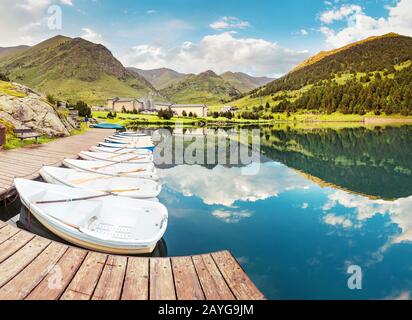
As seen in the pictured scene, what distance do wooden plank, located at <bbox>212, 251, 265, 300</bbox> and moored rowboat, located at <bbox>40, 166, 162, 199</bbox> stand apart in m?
6.10

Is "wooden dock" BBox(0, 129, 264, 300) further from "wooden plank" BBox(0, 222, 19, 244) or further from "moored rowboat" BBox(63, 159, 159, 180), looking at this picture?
"moored rowboat" BBox(63, 159, 159, 180)

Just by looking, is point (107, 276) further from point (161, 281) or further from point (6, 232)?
point (6, 232)

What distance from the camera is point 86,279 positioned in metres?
5.73

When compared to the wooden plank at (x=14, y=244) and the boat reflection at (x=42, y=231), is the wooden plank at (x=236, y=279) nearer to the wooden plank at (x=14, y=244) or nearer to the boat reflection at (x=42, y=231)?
the boat reflection at (x=42, y=231)

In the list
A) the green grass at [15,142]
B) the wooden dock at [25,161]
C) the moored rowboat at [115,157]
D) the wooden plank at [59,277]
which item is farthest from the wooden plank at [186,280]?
the green grass at [15,142]

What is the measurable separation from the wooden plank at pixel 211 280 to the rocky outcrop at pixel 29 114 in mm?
28625

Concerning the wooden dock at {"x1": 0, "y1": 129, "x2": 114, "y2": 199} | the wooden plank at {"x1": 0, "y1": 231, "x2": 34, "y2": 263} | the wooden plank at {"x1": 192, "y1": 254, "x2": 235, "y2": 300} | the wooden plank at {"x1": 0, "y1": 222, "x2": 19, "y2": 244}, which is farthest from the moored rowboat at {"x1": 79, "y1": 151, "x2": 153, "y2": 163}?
the wooden plank at {"x1": 192, "y1": 254, "x2": 235, "y2": 300}

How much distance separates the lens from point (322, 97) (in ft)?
627

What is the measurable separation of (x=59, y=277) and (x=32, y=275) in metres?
0.62

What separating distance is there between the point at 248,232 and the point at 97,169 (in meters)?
9.88

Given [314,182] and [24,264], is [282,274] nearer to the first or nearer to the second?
[24,264]

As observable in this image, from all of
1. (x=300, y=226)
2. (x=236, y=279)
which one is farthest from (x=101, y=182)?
(x=300, y=226)

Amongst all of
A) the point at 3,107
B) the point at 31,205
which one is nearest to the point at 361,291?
the point at 31,205

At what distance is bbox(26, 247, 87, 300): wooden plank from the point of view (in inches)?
201
